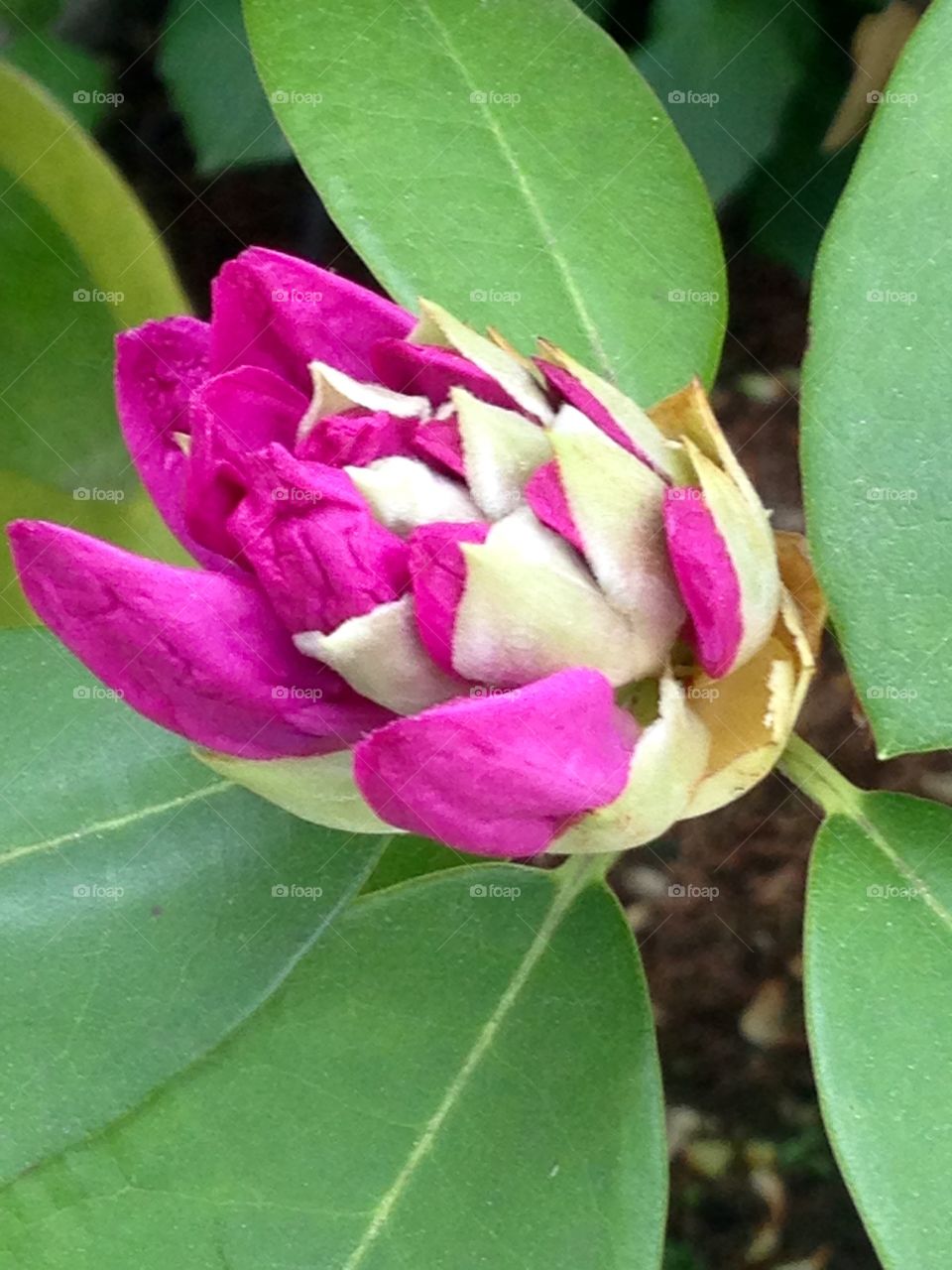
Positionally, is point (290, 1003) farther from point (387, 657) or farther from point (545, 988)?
point (387, 657)

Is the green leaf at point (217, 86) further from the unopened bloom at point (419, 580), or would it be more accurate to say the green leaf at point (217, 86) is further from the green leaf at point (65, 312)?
the unopened bloom at point (419, 580)

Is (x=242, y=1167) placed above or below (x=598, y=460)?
below

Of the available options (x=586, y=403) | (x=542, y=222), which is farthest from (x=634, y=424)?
(x=542, y=222)

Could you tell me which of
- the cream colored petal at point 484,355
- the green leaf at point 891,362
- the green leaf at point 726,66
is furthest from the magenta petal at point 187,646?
the green leaf at point 726,66

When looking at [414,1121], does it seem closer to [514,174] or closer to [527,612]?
[527,612]

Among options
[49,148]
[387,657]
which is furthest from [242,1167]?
[49,148]

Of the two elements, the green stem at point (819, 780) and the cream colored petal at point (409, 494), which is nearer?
the cream colored petal at point (409, 494)

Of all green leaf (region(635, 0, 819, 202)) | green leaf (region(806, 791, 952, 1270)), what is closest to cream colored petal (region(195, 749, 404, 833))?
green leaf (region(806, 791, 952, 1270))
